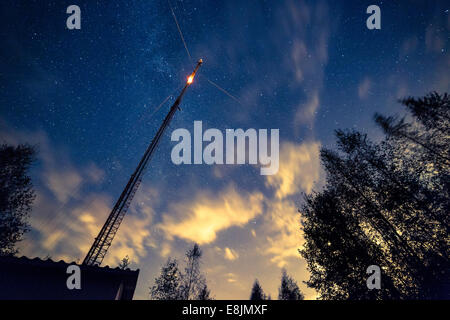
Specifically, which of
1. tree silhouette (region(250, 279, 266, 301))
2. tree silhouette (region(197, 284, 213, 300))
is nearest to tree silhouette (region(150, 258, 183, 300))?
tree silhouette (region(197, 284, 213, 300))

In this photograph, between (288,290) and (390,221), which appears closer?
(390,221)

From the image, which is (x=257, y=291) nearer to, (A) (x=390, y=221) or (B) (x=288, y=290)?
(B) (x=288, y=290)

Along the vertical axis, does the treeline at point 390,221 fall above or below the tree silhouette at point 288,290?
above

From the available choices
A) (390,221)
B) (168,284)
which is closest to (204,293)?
(168,284)

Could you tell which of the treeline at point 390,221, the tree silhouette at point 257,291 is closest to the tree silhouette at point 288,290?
the tree silhouette at point 257,291

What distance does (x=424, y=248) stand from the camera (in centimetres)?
1125

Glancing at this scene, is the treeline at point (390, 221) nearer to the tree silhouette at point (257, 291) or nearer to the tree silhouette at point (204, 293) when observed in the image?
the tree silhouette at point (204, 293)

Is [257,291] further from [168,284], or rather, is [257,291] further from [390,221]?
[390,221]

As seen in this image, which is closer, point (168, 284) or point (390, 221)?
point (390, 221)

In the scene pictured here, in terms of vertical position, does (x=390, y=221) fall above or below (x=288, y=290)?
above

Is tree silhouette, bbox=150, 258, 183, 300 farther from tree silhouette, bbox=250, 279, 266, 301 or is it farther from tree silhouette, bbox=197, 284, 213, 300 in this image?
tree silhouette, bbox=250, 279, 266, 301

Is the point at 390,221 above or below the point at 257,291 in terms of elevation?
above
